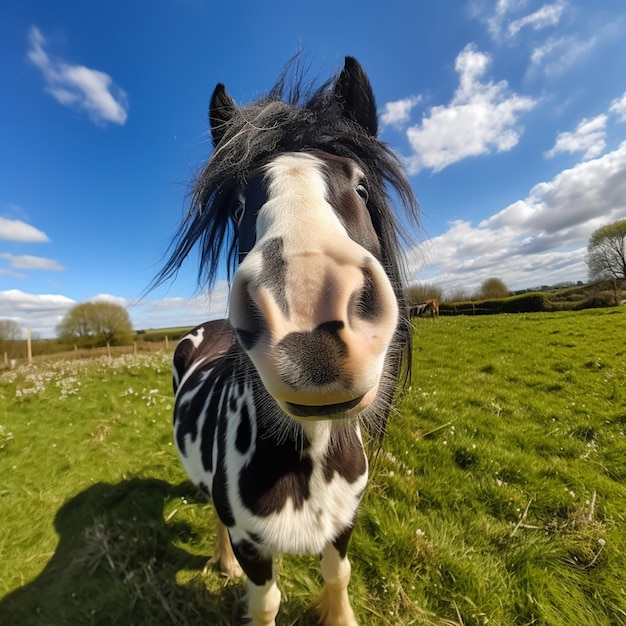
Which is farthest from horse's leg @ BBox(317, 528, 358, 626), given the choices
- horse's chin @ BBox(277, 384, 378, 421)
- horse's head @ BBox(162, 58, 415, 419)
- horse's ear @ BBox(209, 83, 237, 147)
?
horse's ear @ BBox(209, 83, 237, 147)

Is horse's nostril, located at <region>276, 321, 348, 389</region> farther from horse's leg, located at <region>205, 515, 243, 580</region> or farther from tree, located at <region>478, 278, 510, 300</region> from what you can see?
tree, located at <region>478, 278, 510, 300</region>

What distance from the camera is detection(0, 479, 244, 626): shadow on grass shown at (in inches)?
118

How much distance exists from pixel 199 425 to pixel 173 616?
1.54 metres

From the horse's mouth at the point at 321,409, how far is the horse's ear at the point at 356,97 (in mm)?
2217

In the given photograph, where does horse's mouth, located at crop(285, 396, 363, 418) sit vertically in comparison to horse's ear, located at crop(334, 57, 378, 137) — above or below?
below

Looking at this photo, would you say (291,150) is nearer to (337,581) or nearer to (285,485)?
(285,485)

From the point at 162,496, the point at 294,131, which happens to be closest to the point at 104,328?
the point at 162,496

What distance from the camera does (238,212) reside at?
2377mm

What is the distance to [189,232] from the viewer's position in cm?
267

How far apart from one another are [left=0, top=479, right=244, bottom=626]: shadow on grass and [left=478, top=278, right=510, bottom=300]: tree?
168 feet

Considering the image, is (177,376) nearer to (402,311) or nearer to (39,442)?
(39,442)

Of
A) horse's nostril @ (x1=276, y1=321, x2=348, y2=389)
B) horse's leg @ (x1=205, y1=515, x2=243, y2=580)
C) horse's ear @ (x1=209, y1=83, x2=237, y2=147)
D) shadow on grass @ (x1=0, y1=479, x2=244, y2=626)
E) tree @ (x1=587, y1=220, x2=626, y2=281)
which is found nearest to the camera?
horse's nostril @ (x1=276, y1=321, x2=348, y2=389)

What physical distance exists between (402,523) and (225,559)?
1.82 meters

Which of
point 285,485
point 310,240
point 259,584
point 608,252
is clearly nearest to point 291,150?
point 310,240
